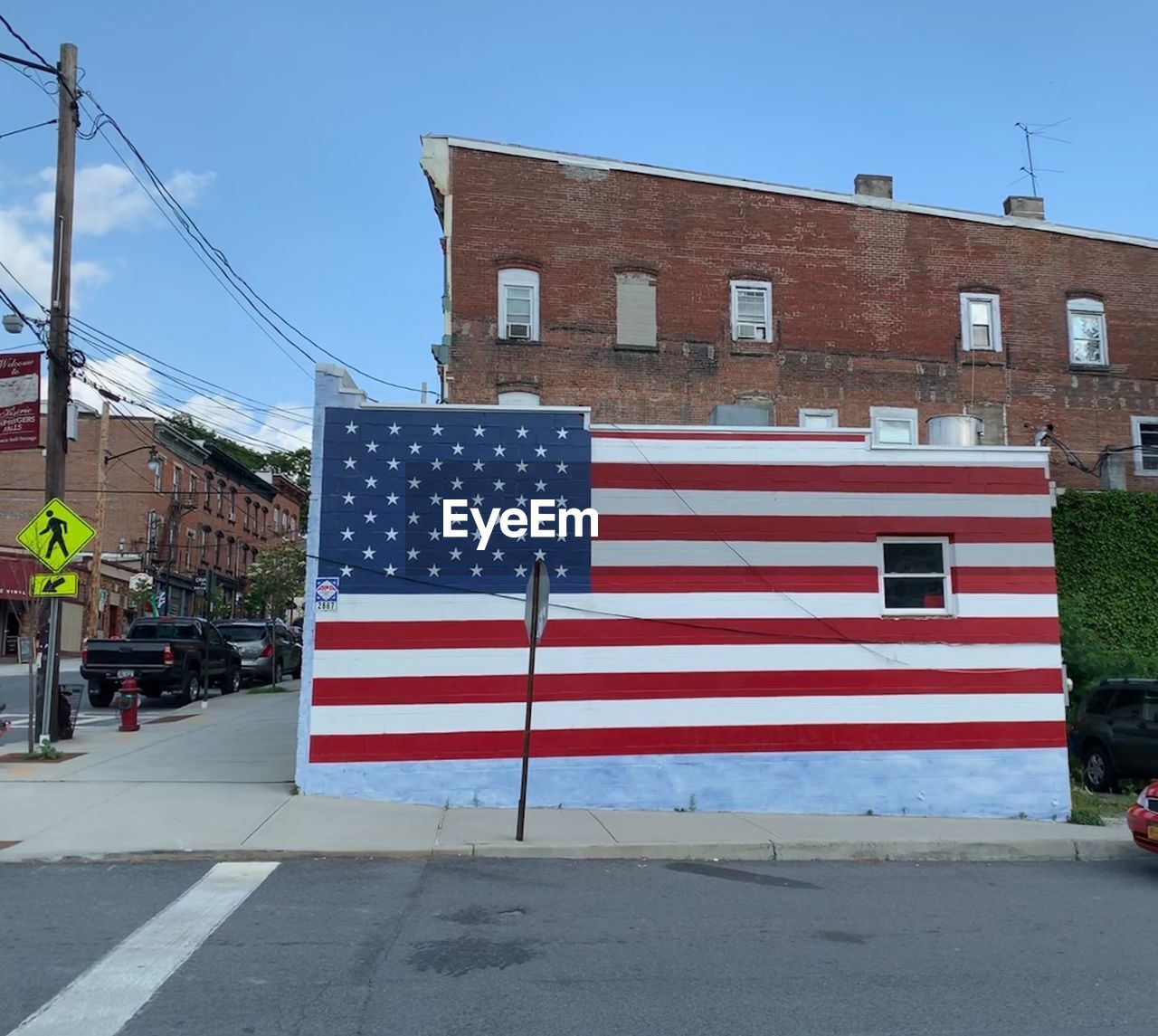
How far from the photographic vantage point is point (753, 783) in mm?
10922

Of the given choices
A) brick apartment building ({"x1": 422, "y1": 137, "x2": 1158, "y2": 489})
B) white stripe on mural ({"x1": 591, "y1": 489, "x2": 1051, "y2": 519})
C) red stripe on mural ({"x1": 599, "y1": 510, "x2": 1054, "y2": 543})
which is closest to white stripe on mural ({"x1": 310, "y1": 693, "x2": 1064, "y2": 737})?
red stripe on mural ({"x1": 599, "y1": 510, "x2": 1054, "y2": 543})

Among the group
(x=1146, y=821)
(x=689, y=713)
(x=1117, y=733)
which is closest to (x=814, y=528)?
(x=689, y=713)

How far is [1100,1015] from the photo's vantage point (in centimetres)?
525

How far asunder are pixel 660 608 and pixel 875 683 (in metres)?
2.43

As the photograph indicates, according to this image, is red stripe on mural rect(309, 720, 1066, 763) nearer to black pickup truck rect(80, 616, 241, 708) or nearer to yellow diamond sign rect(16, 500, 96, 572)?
yellow diamond sign rect(16, 500, 96, 572)

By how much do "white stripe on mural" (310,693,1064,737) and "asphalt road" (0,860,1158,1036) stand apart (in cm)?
224

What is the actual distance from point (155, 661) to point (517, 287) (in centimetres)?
1059

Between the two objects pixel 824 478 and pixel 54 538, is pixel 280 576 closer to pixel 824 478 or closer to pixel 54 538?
pixel 54 538

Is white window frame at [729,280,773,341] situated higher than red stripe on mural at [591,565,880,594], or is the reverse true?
white window frame at [729,280,773,341]

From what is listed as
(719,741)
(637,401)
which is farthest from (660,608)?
(637,401)

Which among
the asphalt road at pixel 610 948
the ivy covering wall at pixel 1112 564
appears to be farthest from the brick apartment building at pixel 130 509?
the asphalt road at pixel 610 948

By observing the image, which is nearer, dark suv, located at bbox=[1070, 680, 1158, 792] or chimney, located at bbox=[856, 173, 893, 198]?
dark suv, located at bbox=[1070, 680, 1158, 792]

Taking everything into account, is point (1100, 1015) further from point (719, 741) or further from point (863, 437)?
point (863, 437)

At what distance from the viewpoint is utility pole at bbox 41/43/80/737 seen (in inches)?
583
